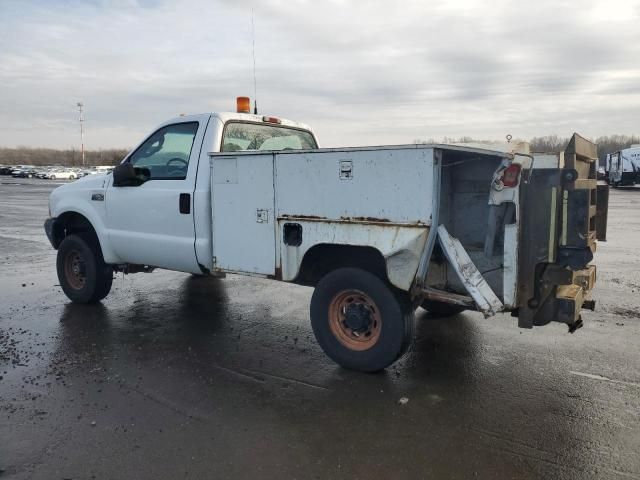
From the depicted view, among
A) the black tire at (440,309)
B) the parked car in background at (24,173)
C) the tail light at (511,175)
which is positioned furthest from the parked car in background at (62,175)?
the tail light at (511,175)

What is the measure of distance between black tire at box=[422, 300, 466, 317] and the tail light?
7.76 feet

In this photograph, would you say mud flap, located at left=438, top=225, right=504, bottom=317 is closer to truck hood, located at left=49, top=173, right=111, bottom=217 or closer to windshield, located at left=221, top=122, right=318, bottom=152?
windshield, located at left=221, top=122, right=318, bottom=152

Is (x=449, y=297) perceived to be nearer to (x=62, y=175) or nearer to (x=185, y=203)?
(x=185, y=203)

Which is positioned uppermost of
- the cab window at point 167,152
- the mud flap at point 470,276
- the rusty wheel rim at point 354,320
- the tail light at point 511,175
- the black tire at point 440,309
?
the cab window at point 167,152

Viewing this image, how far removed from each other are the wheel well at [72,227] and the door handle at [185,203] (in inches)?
72.5

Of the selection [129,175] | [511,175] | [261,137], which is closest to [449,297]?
[511,175]

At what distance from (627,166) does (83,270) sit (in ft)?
117

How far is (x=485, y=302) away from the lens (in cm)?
388

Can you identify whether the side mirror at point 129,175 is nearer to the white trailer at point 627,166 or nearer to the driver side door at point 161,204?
the driver side door at point 161,204

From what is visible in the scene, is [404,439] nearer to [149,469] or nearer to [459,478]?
[459,478]

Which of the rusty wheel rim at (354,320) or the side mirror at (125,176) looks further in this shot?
the side mirror at (125,176)

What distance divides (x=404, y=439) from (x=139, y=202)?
3867mm

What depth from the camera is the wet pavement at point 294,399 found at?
3.16 m

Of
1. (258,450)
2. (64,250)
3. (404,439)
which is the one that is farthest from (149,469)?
(64,250)
